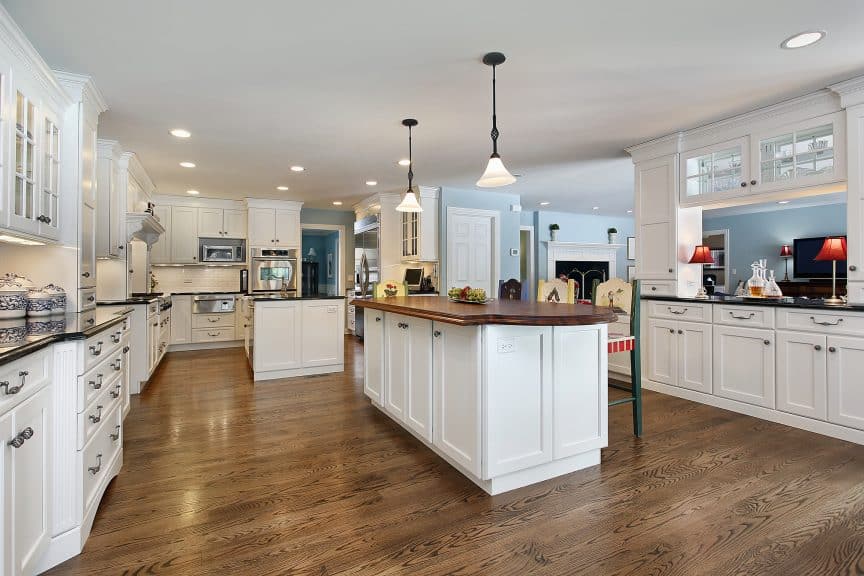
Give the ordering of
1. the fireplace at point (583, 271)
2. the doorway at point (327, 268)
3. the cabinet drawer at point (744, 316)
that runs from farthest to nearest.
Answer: the fireplace at point (583, 271) → the doorway at point (327, 268) → the cabinet drawer at point (744, 316)

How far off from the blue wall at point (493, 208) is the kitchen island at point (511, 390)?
3.68 metres

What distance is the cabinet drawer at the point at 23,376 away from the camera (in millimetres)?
1261

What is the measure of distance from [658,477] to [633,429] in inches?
28.8

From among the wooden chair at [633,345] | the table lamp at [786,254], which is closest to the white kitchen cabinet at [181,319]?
the wooden chair at [633,345]

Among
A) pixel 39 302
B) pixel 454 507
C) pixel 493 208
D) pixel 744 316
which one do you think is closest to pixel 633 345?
pixel 744 316

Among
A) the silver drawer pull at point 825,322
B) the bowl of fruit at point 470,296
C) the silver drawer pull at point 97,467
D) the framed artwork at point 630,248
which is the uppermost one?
the framed artwork at point 630,248

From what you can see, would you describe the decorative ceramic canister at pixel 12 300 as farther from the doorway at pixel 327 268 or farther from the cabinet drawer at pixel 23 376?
the doorway at pixel 327 268

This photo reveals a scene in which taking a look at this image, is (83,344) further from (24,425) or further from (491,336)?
(491,336)

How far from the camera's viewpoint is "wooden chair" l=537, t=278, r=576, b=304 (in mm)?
3350

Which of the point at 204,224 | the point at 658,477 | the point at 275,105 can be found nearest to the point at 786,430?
the point at 658,477

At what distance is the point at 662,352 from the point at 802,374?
1066 mm

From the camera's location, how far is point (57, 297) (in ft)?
8.07

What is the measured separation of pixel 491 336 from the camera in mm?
2107

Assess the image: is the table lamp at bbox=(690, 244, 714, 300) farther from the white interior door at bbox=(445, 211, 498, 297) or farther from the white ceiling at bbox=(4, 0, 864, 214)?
the white interior door at bbox=(445, 211, 498, 297)
